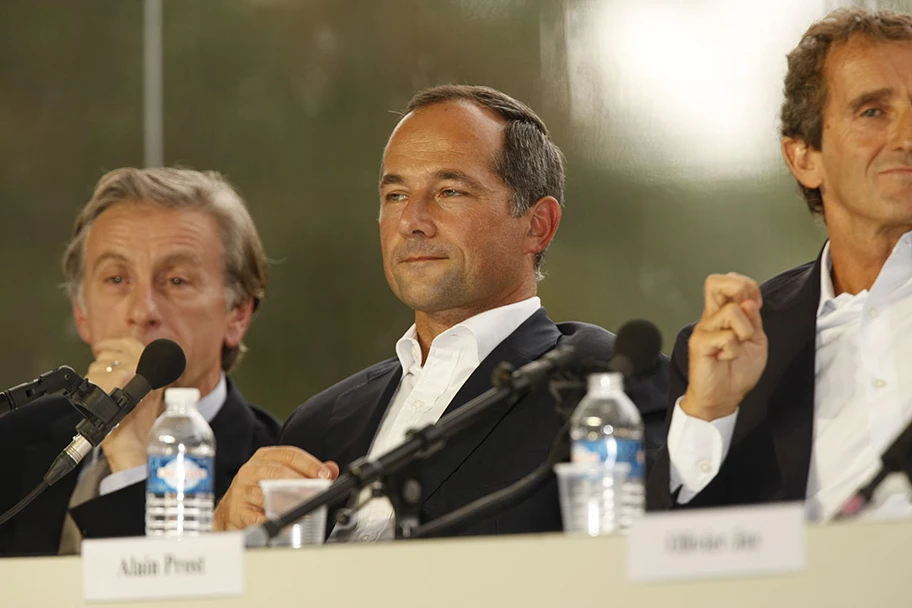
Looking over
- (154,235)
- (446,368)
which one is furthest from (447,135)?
(154,235)

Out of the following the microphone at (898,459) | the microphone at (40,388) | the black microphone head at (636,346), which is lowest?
the microphone at (898,459)

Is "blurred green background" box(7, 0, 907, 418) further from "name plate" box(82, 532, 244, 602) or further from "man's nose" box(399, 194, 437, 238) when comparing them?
"name plate" box(82, 532, 244, 602)

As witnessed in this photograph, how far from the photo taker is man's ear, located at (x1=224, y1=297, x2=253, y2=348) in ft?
11.2

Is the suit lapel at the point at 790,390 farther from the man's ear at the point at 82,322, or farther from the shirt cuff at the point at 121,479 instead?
the man's ear at the point at 82,322

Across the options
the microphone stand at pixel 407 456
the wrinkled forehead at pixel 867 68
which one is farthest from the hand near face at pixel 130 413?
the wrinkled forehead at pixel 867 68

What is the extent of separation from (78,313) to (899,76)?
232 centimetres

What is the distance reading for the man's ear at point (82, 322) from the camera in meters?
3.42

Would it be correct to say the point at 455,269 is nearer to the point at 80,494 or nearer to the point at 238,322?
the point at 238,322

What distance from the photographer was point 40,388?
6.63ft

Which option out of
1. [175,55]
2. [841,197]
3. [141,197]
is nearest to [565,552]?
[841,197]

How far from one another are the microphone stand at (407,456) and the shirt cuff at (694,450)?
497 millimetres

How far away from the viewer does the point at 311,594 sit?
1.46 m

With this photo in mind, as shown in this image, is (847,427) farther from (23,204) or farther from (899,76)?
(23,204)

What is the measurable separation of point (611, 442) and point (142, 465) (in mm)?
1716
